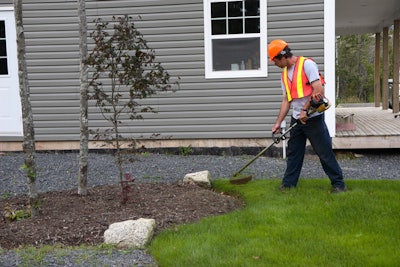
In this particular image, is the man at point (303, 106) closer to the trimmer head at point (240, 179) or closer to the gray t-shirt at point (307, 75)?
the gray t-shirt at point (307, 75)

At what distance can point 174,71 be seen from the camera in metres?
8.22

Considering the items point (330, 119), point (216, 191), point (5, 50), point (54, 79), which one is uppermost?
point (5, 50)

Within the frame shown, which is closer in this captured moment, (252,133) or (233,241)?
(233,241)

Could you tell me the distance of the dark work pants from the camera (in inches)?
204

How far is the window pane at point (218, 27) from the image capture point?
8.09 metres

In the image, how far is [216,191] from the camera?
5.89 meters

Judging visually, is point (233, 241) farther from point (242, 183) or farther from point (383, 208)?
point (242, 183)

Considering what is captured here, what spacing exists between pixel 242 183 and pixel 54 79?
434cm

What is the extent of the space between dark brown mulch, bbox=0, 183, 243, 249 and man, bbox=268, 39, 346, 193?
97cm

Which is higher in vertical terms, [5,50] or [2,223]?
[5,50]

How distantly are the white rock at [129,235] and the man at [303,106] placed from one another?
80.4 inches

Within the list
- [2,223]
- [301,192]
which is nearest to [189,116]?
[301,192]

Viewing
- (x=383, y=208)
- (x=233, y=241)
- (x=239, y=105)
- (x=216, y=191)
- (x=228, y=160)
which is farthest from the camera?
(x=239, y=105)

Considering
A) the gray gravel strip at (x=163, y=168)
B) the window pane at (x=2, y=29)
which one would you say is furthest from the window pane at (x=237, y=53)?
the window pane at (x=2, y=29)
